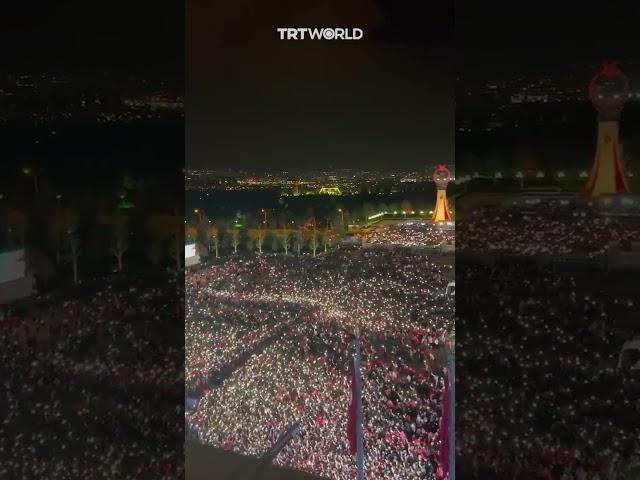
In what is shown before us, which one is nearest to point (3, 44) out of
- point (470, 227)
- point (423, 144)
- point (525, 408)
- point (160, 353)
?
point (160, 353)

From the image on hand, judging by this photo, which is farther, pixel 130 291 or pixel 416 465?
pixel 130 291

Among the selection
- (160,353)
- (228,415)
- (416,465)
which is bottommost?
(416,465)

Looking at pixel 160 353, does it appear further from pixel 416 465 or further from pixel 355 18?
pixel 355 18

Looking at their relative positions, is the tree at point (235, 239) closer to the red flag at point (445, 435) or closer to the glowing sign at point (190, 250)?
the glowing sign at point (190, 250)

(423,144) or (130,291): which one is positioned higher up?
(423,144)

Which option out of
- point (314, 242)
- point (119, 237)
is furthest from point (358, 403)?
point (119, 237)

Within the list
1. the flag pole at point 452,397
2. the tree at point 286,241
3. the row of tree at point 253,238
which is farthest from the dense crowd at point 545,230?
the tree at point 286,241

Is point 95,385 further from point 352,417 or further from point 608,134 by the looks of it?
point 608,134
